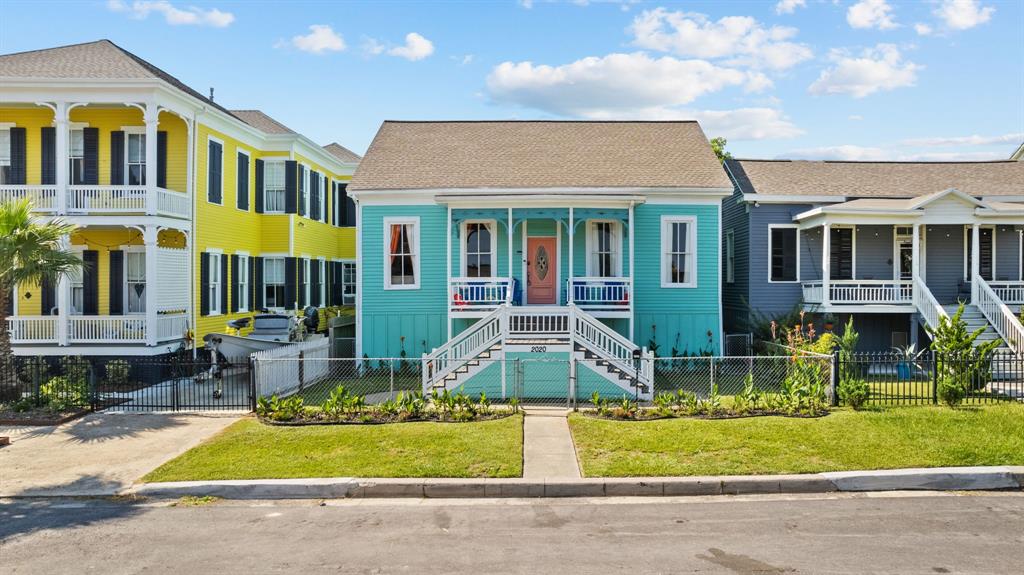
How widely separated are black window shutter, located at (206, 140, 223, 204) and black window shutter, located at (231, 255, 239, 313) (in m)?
1.94

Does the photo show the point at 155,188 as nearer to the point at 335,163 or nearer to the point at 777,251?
the point at 335,163

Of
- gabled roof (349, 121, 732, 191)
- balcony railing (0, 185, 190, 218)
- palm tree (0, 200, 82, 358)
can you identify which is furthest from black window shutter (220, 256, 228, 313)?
palm tree (0, 200, 82, 358)

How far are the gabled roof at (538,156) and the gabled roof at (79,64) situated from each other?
6.31m

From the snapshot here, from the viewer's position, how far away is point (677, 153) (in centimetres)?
2147

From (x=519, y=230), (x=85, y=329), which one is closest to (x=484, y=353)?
(x=519, y=230)

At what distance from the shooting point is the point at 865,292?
67.1 ft

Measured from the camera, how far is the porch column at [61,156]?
17.6 metres

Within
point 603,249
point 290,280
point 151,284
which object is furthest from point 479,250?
point 151,284

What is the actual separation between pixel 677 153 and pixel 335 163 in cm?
1310

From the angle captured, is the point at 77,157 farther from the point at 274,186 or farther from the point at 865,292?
the point at 865,292

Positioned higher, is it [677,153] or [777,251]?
[677,153]

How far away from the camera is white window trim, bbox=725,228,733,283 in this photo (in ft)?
76.5

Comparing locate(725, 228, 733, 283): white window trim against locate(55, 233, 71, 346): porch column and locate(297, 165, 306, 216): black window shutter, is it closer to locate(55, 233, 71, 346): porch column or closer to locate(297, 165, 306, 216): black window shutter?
locate(297, 165, 306, 216): black window shutter

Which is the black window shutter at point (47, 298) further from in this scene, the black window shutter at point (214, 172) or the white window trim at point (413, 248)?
the white window trim at point (413, 248)
